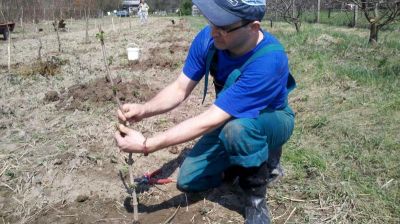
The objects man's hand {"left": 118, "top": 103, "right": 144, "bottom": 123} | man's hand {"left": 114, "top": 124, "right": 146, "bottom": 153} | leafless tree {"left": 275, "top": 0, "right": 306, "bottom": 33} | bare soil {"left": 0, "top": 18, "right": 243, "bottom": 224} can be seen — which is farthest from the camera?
leafless tree {"left": 275, "top": 0, "right": 306, "bottom": 33}

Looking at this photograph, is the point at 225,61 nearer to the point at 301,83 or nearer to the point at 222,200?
the point at 222,200

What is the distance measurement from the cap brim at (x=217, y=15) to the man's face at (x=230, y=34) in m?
0.03

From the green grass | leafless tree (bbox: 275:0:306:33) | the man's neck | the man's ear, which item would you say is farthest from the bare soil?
leafless tree (bbox: 275:0:306:33)

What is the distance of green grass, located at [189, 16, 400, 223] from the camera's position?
2346mm

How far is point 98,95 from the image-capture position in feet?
15.1

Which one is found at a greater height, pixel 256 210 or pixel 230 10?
pixel 230 10

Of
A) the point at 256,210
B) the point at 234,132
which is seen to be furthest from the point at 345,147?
the point at 234,132

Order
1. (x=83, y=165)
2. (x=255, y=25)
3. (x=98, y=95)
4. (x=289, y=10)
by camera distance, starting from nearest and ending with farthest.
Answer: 1. (x=255, y=25)
2. (x=83, y=165)
3. (x=98, y=95)
4. (x=289, y=10)

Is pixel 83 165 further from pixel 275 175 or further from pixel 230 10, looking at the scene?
pixel 230 10

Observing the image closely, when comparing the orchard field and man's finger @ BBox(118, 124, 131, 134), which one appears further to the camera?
the orchard field

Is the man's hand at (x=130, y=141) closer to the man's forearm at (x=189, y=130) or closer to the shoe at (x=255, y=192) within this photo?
the man's forearm at (x=189, y=130)

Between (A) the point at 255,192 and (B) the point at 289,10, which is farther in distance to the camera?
(B) the point at 289,10

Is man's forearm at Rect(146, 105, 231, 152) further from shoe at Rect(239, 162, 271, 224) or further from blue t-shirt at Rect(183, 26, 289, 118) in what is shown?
shoe at Rect(239, 162, 271, 224)

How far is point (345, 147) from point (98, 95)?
2.78 metres
